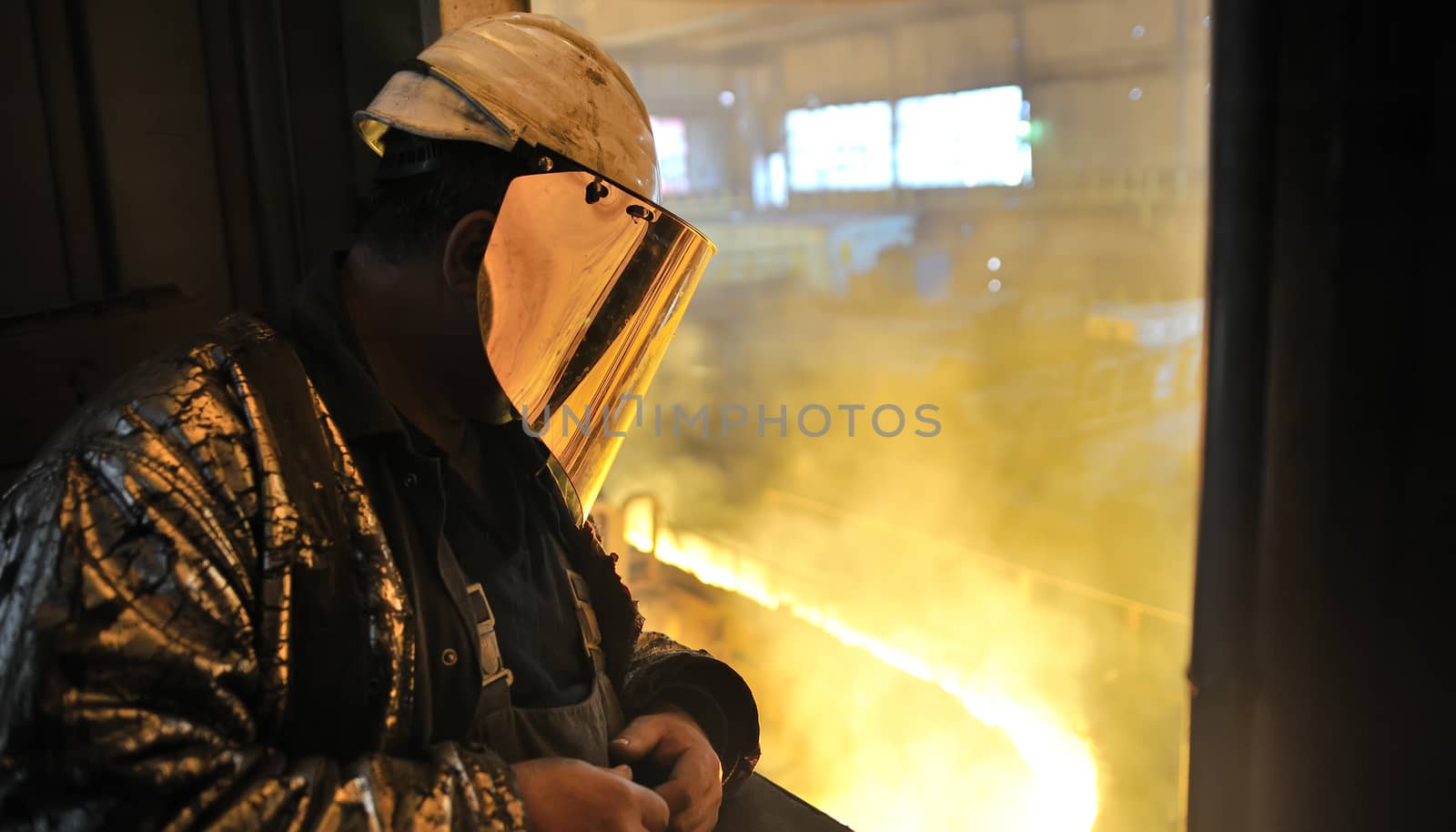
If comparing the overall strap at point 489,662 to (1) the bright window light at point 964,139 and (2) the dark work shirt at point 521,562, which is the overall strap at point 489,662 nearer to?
(2) the dark work shirt at point 521,562

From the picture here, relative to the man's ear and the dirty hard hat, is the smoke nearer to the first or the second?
the dirty hard hat

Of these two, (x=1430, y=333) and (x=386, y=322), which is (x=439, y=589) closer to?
(x=386, y=322)

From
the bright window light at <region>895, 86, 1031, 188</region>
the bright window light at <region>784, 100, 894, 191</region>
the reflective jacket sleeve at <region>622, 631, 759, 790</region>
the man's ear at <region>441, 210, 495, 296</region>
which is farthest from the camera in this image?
the bright window light at <region>784, 100, 894, 191</region>

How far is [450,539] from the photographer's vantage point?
3.73ft

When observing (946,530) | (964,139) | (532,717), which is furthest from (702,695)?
(964,139)

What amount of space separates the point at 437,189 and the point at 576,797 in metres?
0.69

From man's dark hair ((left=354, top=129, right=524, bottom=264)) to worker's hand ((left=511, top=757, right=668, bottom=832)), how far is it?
1.96 feet

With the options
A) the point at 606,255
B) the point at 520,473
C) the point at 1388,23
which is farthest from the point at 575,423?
the point at 1388,23

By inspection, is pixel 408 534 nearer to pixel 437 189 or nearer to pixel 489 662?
pixel 489 662

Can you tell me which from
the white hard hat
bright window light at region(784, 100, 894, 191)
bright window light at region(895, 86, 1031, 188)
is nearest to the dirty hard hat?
the white hard hat

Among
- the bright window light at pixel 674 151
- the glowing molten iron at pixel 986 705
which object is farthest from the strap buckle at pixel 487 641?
the bright window light at pixel 674 151

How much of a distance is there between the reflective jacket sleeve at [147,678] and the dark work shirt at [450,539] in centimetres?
13

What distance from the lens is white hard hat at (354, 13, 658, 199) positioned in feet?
3.62

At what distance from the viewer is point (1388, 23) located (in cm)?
68
